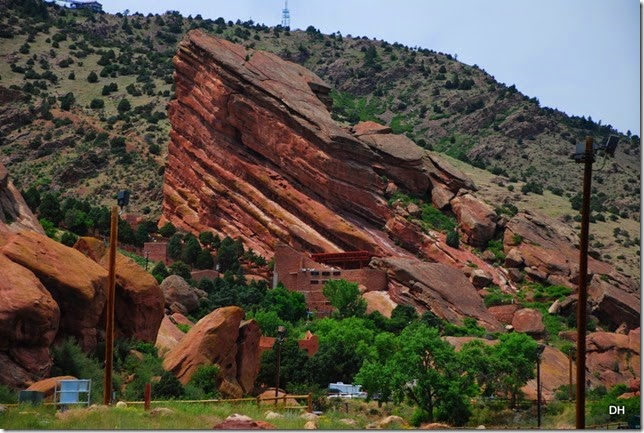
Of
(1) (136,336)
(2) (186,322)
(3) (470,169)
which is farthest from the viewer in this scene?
(3) (470,169)

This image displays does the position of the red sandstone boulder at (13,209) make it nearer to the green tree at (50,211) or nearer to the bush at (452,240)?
the green tree at (50,211)

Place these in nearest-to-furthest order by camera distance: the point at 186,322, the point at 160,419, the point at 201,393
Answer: the point at 160,419, the point at 201,393, the point at 186,322

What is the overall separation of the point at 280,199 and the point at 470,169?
123 ft

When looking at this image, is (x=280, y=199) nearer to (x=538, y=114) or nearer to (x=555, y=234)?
(x=555, y=234)

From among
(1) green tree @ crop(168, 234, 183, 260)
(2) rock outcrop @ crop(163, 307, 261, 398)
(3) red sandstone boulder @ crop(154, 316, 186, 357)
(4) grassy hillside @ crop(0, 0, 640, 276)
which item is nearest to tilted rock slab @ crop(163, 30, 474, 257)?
(1) green tree @ crop(168, 234, 183, 260)

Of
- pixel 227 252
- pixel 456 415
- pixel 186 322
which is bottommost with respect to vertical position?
pixel 456 415

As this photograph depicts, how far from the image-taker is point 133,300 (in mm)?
43344

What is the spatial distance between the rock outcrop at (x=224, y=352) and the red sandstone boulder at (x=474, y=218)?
42.7 metres

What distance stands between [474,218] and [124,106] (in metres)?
A: 47.4

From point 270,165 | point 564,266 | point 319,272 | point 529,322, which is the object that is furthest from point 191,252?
point 564,266

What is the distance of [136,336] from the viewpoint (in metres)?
43.7

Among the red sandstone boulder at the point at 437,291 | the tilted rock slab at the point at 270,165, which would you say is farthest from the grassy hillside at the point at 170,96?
the red sandstone boulder at the point at 437,291

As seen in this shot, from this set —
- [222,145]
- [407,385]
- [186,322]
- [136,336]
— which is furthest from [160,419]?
[222,145]

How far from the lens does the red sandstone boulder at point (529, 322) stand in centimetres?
7412
